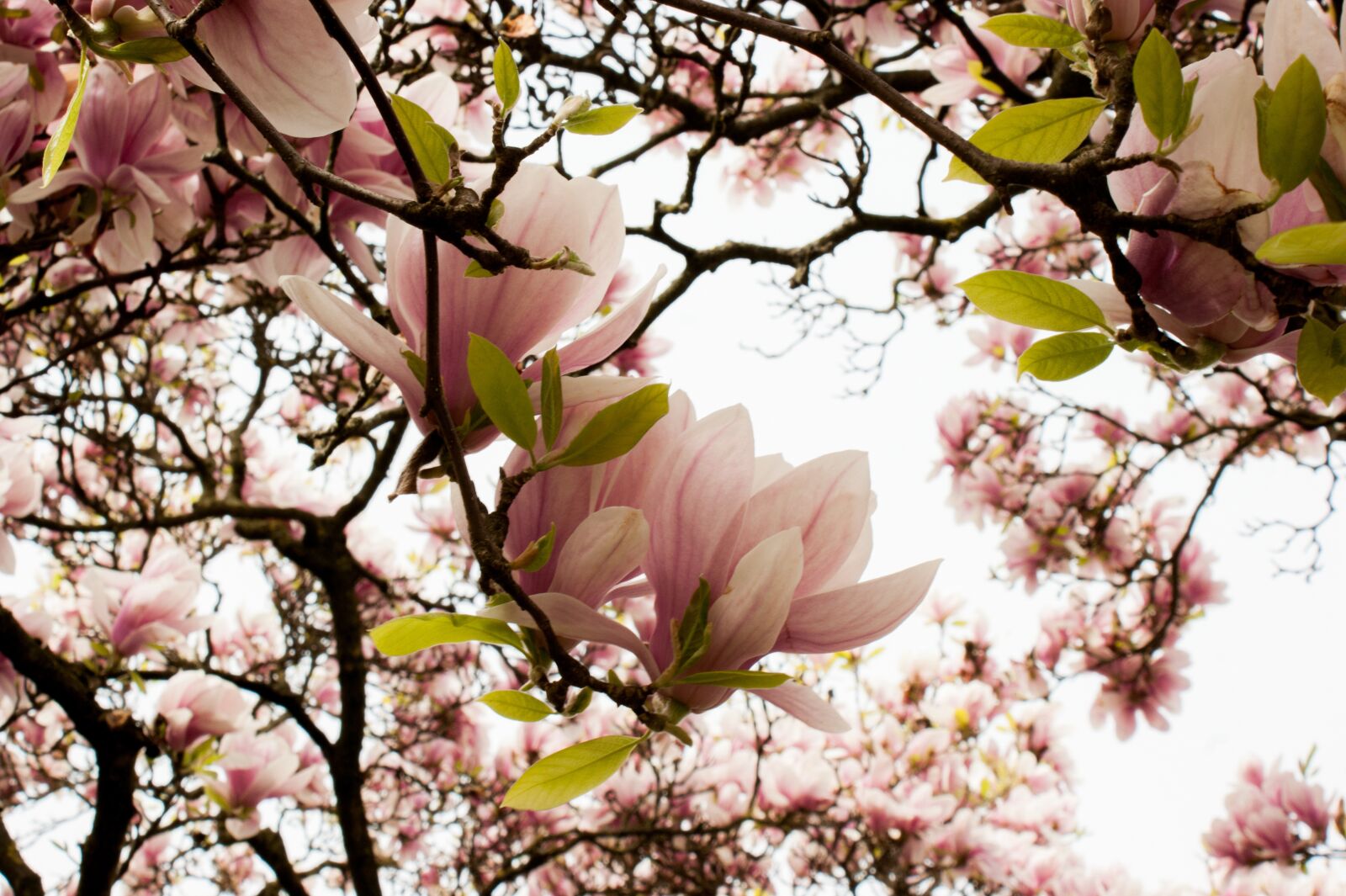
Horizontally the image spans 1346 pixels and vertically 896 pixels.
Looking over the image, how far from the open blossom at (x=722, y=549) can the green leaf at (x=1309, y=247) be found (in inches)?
6.8

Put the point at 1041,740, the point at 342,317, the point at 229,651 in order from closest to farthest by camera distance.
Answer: the point at 342,317
the point at 229,651
the point at 1041,740

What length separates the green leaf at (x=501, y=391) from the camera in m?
0.35

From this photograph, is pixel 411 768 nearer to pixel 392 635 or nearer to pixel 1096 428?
pixel 1096 428

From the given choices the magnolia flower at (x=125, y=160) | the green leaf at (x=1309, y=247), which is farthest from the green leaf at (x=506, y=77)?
the magnolia flower at (x=125, y=160)

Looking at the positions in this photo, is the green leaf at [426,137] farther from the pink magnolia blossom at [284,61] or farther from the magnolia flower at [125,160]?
the magnolia flower at [125,160]

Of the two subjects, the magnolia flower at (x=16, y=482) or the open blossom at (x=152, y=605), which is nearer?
the magnolia flower at (x=16, y=482)

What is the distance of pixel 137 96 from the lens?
2.74 ft

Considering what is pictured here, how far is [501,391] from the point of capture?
0.36 meters

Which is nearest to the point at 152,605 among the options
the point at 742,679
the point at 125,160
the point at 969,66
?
the point at 125,160

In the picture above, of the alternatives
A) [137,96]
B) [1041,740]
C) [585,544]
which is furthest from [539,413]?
[1041,740]

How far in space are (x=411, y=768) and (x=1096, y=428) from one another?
253cm

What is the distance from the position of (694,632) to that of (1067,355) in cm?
23

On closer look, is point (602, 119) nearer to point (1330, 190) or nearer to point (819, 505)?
point (819, 505)

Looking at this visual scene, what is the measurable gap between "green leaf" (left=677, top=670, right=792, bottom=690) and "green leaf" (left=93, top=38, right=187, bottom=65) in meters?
0.34
